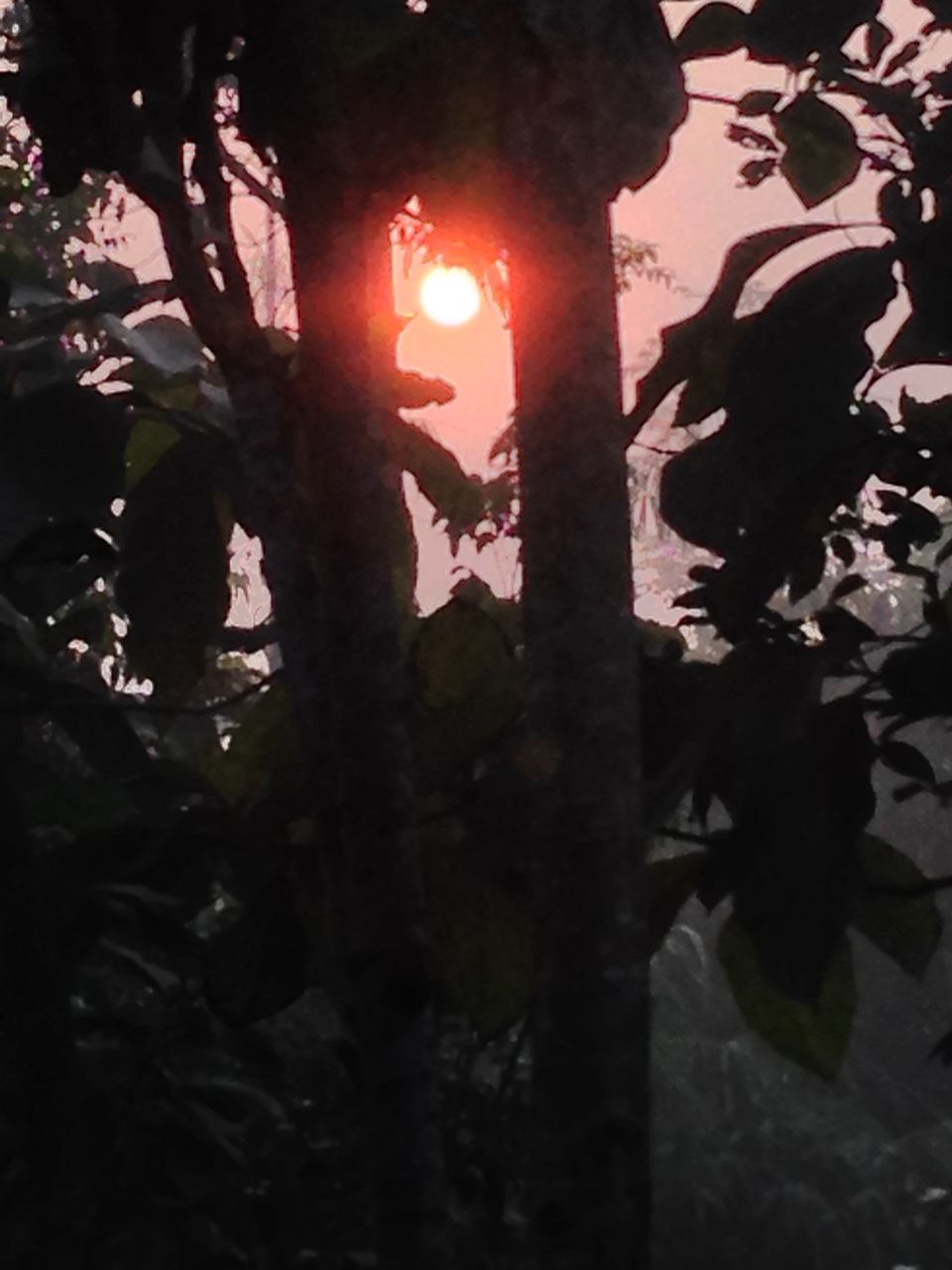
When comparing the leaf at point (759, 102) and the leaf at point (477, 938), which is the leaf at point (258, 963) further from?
the leaf at point (759, 102)

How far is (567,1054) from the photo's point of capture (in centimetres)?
91

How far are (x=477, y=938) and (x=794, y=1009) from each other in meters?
0.23

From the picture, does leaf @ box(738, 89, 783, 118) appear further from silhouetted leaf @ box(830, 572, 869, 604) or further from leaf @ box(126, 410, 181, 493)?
leaf @ box(126, 410, 181, 493)

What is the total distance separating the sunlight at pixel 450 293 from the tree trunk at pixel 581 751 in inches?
50.8

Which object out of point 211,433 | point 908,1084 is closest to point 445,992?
point 211,433

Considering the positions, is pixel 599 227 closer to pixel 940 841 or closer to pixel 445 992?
pixel 445 992

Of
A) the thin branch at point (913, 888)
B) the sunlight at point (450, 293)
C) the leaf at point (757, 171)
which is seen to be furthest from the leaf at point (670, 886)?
the sunlight at point (450, 293)

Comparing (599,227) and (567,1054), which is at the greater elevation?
(599,227)

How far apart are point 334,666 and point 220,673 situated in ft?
8.95

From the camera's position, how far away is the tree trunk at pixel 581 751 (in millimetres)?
897

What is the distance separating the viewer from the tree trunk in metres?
0.90

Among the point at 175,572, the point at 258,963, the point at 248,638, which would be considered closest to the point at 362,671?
the point at 258,963

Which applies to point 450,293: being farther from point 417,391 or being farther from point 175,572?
point 175,572

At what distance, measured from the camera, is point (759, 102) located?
1416 mm
